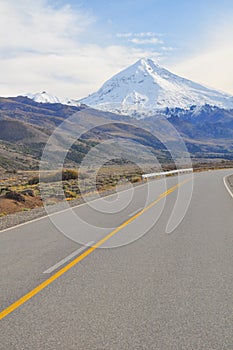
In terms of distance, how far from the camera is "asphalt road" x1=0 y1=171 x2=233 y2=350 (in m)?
4.66

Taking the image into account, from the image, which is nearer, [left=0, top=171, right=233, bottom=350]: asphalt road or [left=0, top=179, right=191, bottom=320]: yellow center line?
[left=0, top=171, right=233, bottom=350]: asphalt road

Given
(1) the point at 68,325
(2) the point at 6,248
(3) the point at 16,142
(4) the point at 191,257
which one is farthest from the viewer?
(3) the point at 16,142

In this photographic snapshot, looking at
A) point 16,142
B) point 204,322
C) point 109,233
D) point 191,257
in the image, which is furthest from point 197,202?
point 16,142

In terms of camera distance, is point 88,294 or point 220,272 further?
point 220,272

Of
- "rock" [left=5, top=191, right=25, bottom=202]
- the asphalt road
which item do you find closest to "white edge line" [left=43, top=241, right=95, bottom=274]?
the asphalt road

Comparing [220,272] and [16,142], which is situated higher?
[16,142]

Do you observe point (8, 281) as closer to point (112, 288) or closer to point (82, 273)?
point (82, 273)

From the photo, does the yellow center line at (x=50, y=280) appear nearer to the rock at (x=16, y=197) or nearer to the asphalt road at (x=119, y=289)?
the asphalt road at (x=119, y=289)

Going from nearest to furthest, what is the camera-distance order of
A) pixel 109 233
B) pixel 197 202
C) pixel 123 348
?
pixel 123 348, pixel 109 233, pixel 197 202

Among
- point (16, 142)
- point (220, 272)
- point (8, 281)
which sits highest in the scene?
point (16, 142)

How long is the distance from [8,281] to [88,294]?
150 centimetres

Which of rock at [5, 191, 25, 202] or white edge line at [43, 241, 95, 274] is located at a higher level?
rock at [5, 191, 25, 202]

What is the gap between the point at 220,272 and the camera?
739 centimetres

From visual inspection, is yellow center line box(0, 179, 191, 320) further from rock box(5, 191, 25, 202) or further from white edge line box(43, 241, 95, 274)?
rock box(5, 191, 25, 202)
